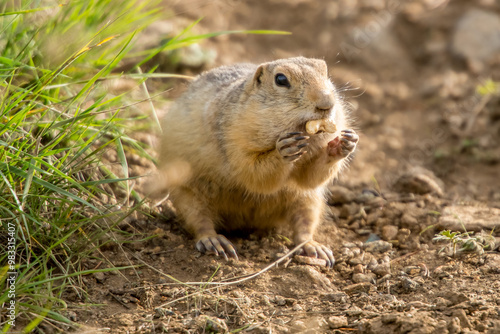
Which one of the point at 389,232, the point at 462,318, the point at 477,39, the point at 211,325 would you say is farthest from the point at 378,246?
the point at 477,39

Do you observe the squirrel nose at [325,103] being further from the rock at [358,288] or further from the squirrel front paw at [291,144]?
the rock at [358,288]

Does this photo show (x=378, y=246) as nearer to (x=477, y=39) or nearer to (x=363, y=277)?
(x=363, y=277)

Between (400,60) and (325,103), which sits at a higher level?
(325,103)

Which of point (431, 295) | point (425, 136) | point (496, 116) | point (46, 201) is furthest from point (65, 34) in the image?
point (496, 116)

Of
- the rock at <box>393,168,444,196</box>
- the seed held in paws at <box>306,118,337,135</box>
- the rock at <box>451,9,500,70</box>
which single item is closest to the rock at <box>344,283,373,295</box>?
the seed held in paws at <box>306,118,337,135</box>

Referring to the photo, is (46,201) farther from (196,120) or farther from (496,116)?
(496,116)

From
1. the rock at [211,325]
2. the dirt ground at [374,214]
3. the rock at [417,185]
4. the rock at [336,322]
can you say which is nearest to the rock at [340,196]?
the dirt ground at [374,214]
